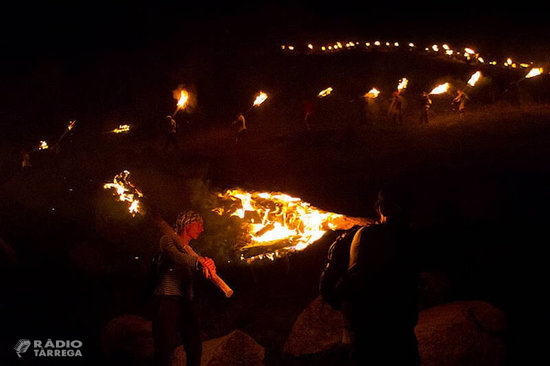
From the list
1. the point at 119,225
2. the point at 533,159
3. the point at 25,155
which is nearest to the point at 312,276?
the point at 119,225

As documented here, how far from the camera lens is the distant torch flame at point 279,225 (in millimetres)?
5059

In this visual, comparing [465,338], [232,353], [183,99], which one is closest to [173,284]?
[232,353]

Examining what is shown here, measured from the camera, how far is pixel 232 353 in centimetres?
544

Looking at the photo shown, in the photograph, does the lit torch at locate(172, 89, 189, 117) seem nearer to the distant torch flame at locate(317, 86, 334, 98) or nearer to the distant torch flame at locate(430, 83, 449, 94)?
the distant torch flame at locate(317, 86, 334, 98)

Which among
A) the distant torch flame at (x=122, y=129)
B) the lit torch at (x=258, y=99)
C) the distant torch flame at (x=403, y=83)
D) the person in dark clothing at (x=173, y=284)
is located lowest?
the person in dark clothing at (x=173, y=284)

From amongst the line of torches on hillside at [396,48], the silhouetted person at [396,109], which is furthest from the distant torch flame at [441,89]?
the silhouetted person at [396,109]

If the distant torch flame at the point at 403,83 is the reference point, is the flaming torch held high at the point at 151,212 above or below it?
below

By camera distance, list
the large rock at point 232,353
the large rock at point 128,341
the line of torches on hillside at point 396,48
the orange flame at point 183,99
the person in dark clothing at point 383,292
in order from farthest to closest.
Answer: the line of torches on hillside at point 396,48 → the orange flame at point 183,99 → the large rock at point 128,341 → the large rock at point 232,353 → the person in dark clothing at point 383,292

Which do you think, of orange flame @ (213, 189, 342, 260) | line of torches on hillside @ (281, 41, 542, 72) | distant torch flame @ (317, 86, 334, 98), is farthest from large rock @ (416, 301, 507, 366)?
line of torches on hillside @ (281, 41, 542, 72)

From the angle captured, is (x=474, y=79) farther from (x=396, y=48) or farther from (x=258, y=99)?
(x=258, y=99)

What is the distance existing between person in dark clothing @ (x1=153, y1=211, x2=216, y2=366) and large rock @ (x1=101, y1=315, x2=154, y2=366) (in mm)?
1659

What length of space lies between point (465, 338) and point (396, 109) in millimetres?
15190

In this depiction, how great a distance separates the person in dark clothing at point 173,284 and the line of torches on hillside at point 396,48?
2736 cm

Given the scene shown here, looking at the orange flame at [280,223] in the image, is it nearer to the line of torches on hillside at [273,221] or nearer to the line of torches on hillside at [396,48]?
the line of torches on hillside at [273,221]
